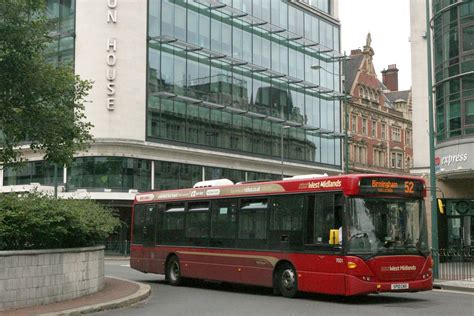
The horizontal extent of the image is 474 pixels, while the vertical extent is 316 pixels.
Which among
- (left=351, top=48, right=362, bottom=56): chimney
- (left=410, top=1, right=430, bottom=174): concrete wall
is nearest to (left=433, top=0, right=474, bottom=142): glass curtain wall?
(left=410, top=1, right=430, bottom=174): concrete wall

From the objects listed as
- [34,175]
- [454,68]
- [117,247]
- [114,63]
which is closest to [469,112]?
[454,68]

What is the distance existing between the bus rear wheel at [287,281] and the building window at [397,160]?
228 feet

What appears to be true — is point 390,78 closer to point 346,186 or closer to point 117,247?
point 117,247

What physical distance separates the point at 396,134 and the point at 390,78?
10567 mm

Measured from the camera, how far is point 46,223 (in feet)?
47.2

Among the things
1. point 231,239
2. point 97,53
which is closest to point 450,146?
point 231,239

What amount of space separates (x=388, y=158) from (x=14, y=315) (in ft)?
244

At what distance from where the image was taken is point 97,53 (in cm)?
4816

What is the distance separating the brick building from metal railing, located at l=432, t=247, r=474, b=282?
150 feet

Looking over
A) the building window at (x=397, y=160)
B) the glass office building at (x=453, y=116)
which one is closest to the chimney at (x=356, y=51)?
the building window at (x=397, y=160)

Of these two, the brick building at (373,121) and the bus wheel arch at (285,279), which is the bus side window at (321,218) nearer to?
the bus wheel arch at (285,279)

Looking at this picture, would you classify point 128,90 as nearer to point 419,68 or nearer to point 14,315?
point 419,68

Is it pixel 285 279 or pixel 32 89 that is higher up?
pixel 32 89

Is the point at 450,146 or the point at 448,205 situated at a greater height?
the point at 450,146
